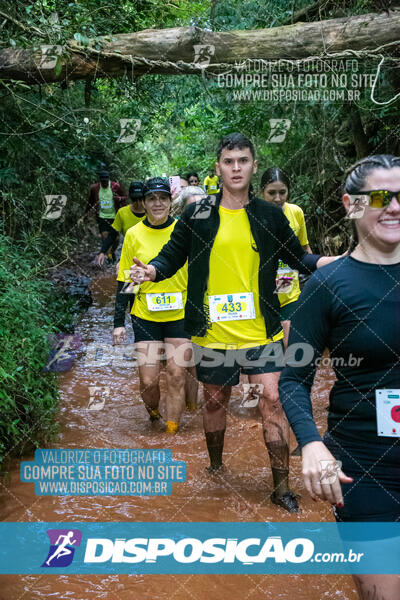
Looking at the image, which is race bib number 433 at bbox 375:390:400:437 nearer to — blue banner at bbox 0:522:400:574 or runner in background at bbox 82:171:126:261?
blue banner at bbox 0:522:400:574

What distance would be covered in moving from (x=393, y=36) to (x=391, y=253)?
4.79 m

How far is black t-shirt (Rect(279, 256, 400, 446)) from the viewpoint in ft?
6.25

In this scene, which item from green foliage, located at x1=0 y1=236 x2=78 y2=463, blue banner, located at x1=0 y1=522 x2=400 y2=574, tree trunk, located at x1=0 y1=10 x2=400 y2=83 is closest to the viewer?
blue banner, located at x1=0 y1=522 x2=400 y2=574

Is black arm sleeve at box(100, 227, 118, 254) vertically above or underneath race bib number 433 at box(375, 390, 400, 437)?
underneath

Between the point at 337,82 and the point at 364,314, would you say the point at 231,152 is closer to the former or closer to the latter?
the point at 364,314

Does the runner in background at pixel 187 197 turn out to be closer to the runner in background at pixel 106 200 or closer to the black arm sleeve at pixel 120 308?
the black arm sleeve at pixel 120 308

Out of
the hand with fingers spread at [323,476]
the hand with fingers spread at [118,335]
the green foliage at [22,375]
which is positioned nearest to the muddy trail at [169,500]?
the green foliage at [22,375]

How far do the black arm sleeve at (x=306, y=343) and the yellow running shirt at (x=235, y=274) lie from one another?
1493 mm

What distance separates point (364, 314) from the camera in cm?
192

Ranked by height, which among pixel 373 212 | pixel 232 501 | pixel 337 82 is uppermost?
pixel 337 82

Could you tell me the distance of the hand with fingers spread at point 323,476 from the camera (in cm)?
179

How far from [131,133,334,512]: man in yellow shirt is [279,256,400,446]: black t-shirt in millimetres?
1501

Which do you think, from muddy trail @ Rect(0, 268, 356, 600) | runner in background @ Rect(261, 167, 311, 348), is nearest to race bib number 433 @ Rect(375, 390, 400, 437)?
muddy trail @ Rect(0, 268, 356, 600)

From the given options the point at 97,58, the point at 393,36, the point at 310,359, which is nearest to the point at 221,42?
the point at 97,58
